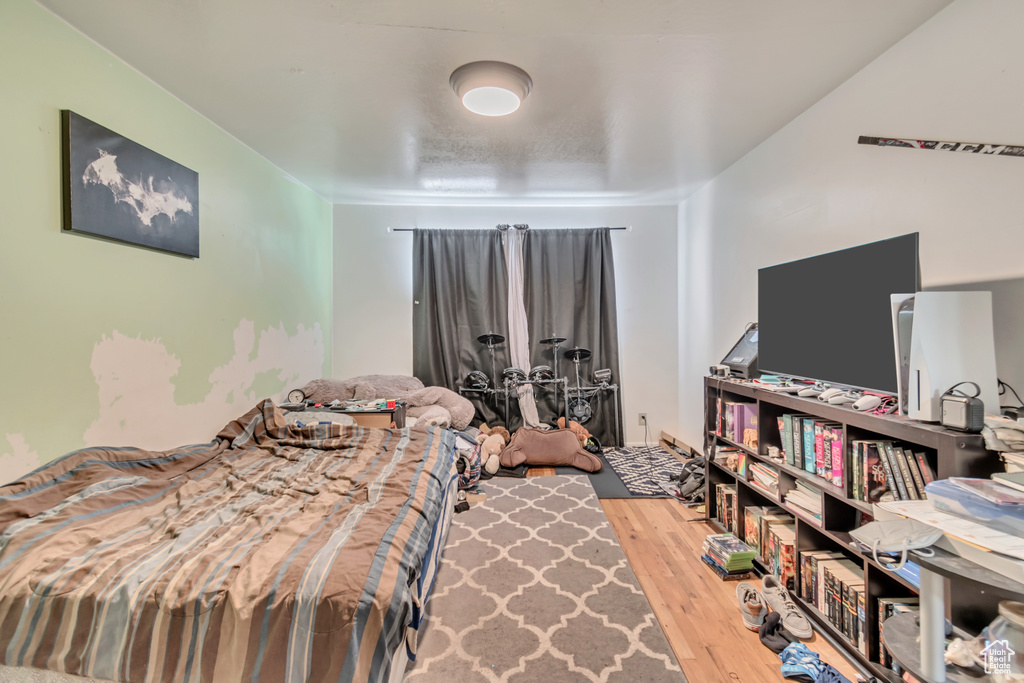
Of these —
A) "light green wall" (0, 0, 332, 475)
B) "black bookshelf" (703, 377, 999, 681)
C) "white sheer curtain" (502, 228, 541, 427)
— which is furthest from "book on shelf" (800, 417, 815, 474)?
"light green wall" (0, 0, 332, 475)

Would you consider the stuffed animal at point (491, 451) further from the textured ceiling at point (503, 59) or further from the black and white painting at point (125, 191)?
the black and white painting at point (125, 191)

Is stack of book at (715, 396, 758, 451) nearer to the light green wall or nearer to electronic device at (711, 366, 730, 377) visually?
electronic device at (711, 366, 730, 377)

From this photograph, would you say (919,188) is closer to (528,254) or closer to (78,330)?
(528,254)

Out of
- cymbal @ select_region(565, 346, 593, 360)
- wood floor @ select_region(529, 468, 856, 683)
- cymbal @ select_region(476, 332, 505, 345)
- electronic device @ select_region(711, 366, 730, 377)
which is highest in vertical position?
cymbal @ select_region(476, 332, 505, 345)

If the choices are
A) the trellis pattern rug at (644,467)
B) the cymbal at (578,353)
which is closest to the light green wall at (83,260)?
the cymbal at (578,353)

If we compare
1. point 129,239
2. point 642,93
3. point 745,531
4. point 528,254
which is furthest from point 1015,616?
point 528,254

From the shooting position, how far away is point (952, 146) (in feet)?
5.04

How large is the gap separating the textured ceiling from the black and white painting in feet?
1.35

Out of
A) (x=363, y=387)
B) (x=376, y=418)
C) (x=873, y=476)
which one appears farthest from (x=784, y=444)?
(x=363, y=387)

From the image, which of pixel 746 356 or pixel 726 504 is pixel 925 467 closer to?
pixel 726 504

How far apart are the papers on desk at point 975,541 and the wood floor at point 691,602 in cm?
90

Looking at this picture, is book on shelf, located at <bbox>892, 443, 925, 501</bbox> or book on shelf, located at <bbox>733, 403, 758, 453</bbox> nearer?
book on shelf, located at <bbox>892, 443, 925, 501</bbox>

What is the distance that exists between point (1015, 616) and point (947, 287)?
121 centimetres

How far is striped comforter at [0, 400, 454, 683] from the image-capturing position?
1062mm
